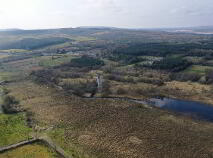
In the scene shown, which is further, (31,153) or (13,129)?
(13,129)

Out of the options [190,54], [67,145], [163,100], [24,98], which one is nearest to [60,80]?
[24,98]

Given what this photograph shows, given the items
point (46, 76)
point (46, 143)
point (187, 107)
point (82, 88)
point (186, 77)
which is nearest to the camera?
point (46, 143)

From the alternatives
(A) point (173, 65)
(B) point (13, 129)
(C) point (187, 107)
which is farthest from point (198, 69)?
(B) point (13, 129)

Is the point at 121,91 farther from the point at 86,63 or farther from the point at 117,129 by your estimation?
the point at 86,63

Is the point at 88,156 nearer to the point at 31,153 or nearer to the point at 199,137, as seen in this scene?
the point at 31,153

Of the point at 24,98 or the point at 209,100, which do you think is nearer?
the point at 209,100

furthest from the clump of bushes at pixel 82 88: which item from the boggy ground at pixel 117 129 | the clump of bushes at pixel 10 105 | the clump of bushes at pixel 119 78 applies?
the clump of bushes at pixel 10 105

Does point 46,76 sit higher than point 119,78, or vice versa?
point 119,78
